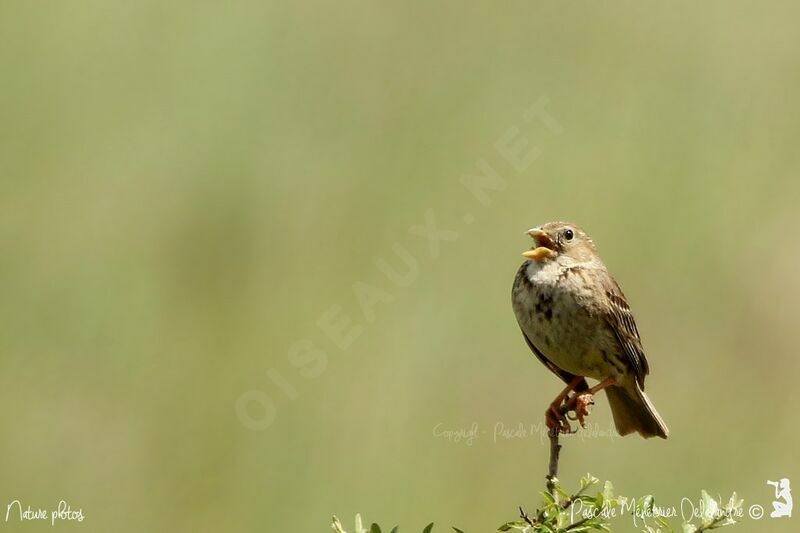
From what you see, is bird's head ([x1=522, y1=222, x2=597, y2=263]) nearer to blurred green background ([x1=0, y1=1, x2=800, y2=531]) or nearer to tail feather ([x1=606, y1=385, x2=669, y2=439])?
tail feather ([x1=606, y1=385, x2=669, y2=439])

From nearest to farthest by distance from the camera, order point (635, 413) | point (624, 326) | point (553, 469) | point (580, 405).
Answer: point (553, 469), point (580, 405), point (624, 326), point (635, 413)

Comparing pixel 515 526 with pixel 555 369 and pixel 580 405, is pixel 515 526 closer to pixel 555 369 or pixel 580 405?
pixel 580 405

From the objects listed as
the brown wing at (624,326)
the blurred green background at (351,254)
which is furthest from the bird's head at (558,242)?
the blurred green background at (351,254)

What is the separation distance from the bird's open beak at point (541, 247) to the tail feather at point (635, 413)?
0.64 meters

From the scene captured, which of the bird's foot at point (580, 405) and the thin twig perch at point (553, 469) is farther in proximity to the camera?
the bird's foot at point (580, 405)

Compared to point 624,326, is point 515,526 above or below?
below

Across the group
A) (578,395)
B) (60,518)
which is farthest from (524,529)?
(60,518)

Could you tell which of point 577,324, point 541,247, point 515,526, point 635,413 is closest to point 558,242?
point 541,247

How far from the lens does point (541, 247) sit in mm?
4137

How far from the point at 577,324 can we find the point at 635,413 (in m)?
Result: 0.54

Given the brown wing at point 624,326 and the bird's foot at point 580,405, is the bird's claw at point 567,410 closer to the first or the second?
the bird's foot at point 580,405

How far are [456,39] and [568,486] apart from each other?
2.96m

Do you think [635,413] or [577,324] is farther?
[635,413]

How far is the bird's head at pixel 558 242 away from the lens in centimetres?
412
